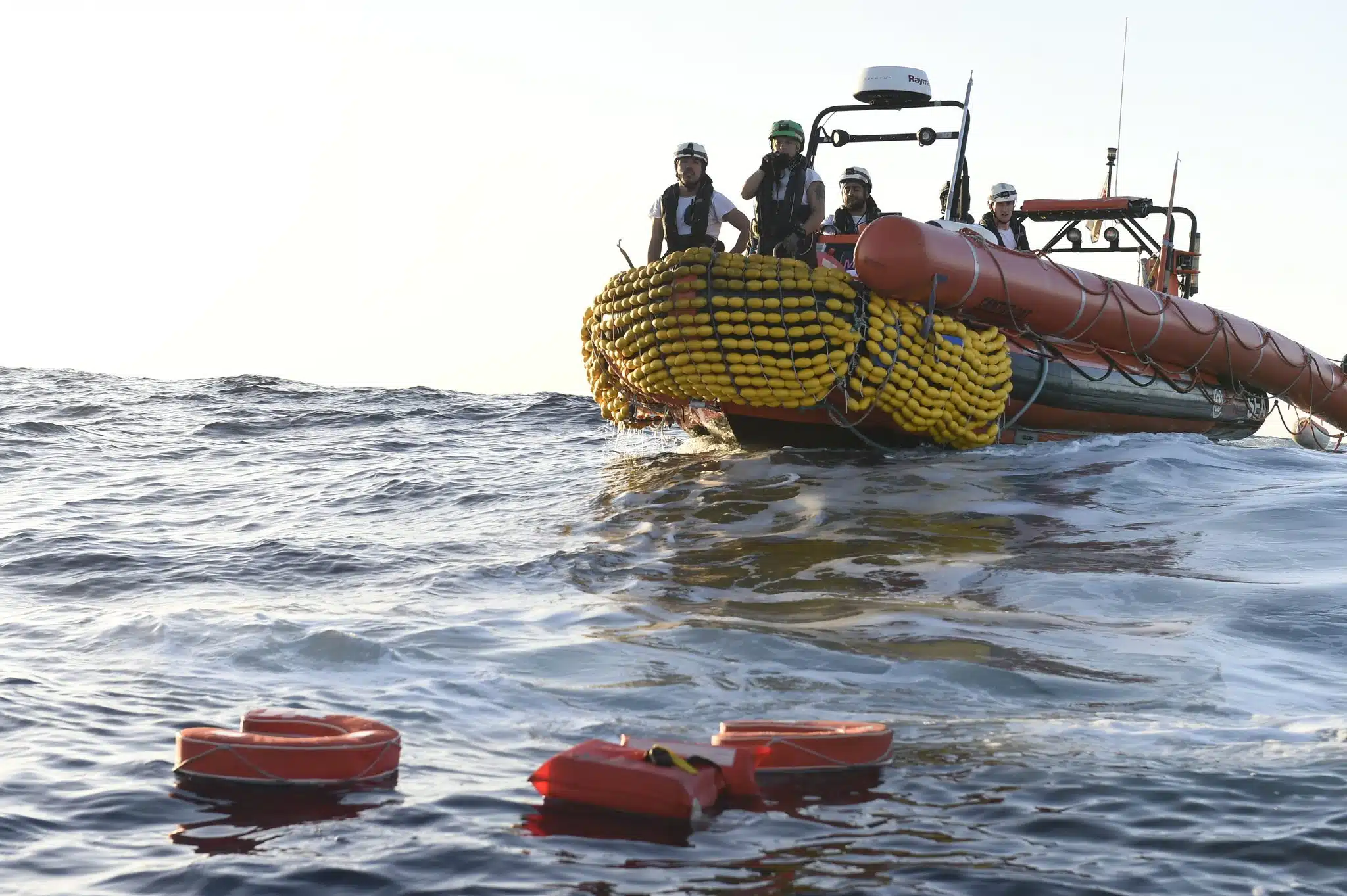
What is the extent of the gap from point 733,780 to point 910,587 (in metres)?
2.69

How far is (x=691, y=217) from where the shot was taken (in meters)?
8.46

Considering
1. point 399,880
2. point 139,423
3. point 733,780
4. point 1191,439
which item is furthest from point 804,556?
point 139,423

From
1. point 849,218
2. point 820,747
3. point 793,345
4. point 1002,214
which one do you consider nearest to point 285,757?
point 820,747

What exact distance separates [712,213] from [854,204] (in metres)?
1.56

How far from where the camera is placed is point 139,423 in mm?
14305

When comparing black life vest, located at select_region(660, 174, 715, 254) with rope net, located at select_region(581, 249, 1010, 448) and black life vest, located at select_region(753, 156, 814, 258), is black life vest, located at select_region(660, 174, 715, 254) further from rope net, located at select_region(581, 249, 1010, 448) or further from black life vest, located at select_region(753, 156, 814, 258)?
rope net, located at select_region(581, 249, 1010, 448)

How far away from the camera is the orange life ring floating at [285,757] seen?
3098 mm

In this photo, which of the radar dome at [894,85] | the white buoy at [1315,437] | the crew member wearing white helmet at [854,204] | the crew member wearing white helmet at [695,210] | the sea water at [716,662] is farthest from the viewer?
the white buoy at [1315,437]

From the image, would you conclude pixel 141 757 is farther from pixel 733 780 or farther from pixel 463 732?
→ pixel 733 780

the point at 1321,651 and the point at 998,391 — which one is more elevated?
the point at 998,391

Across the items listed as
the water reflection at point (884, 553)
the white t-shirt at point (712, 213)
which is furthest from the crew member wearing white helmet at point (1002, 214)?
the white t-shirt at point (712, 213)

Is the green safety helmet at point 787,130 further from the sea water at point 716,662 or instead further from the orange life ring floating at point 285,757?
the orange life ring floating at point 285,757

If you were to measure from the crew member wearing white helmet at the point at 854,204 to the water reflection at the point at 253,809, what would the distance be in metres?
7.11

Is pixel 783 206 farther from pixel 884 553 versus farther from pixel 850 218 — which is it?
pixel 884 553
